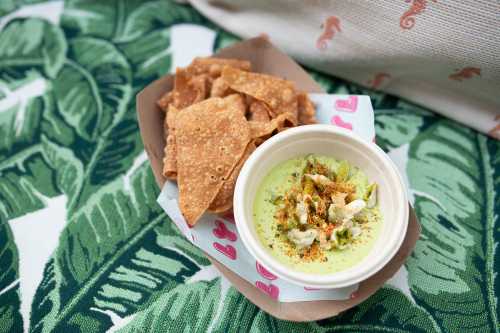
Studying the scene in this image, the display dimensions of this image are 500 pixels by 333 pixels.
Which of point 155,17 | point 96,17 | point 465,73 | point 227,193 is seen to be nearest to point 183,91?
point 227,193

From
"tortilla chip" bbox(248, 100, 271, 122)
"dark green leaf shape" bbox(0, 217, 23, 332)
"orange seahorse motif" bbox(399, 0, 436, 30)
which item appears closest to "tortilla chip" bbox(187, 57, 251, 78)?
"tortilla chip" bbox(248, 100, 271, 122)

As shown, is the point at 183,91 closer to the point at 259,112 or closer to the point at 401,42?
the point at 259,112

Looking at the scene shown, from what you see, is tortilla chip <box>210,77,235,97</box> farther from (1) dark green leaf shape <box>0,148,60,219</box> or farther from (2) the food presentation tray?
(1) dark green leaf shape <box>0,148,60,219</box>

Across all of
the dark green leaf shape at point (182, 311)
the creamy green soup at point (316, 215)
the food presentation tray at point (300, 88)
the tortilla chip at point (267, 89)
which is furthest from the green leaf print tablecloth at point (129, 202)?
the tortilla chip at point (267, 89)

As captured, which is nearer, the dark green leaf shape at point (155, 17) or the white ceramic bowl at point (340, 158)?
the white ceramic bowl at point (340, 158)

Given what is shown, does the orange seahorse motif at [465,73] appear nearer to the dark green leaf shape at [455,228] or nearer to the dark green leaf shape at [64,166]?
the dark green leaf shape at [455,228]

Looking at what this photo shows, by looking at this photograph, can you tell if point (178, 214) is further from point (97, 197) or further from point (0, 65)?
point (0, 65)
